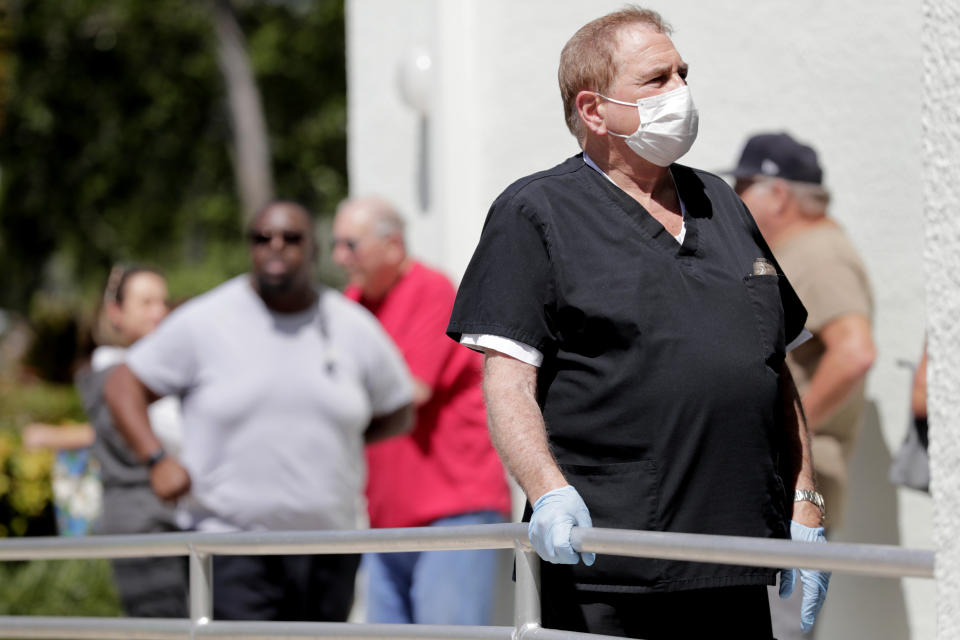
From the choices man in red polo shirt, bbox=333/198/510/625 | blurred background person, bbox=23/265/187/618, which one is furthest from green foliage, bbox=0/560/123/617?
man in red polo shirt, bbox=333/198/510/625

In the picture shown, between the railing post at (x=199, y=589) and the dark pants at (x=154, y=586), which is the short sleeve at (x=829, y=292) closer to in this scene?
the railing post at (x=199, y=589)

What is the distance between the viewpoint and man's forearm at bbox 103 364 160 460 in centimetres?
461

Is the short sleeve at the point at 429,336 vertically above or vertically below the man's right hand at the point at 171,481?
above

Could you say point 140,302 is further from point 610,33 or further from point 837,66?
point 610,33

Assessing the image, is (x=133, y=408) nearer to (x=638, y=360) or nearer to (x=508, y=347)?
(x=508, y=347)

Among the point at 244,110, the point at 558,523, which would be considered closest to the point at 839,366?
the point at 558,523

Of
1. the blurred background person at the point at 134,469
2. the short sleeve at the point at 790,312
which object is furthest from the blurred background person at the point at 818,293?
the blurred background person at the point at 134,469

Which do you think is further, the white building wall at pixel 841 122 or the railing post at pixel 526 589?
the white building wall at pixel 841 122

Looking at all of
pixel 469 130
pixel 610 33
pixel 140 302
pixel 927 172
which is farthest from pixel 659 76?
pixel 140 302

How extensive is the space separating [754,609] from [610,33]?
1.02m

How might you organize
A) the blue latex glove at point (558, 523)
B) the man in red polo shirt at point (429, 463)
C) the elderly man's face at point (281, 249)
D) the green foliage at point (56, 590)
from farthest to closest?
the green foliage at point (56, 590)
the man in red polo shirt at point (429, 463)
the elderly man's face at point (281, 249)
the blue latex glove at point (558, 523)

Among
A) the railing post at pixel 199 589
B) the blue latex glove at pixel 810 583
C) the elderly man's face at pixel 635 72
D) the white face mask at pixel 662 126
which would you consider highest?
the elderly man's face at pixel 635 72

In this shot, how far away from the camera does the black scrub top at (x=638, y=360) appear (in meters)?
2.45

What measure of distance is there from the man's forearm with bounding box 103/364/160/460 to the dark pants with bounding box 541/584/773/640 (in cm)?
238
